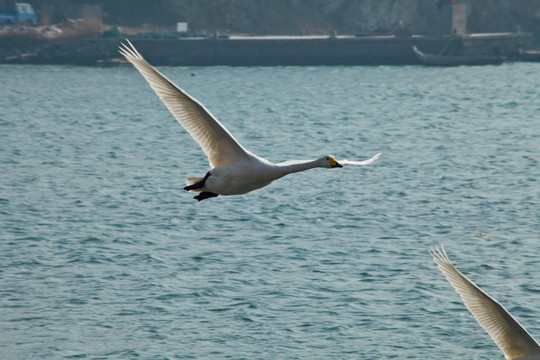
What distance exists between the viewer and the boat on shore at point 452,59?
11994 cm

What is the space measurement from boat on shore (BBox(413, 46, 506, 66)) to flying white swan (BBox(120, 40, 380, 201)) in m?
108

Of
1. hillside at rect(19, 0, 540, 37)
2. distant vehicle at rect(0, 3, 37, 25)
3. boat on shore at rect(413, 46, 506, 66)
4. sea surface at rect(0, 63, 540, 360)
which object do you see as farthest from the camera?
hillside at rect(19, 0, 540, 37)

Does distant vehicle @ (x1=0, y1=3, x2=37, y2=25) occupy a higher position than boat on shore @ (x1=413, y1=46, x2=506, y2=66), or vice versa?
distant vehicle @ (x1=0, y1=3, x2=37, y2=25)

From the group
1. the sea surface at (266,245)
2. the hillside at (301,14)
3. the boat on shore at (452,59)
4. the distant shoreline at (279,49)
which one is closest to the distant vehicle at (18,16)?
the hillside at (301,14)

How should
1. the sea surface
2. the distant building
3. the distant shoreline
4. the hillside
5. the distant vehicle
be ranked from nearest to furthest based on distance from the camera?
1. the sea surface
2. the distant building
3. the distant shoreline
4. the distant vehicle
5. the hillside

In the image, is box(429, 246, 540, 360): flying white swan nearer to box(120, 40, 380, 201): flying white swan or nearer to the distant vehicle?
box(120, 40, 380, 201): flying white swan

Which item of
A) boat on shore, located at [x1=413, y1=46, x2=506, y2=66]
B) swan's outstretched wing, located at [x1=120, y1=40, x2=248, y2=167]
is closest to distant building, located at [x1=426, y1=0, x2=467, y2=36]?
boat on shore, located at [x1=413, y1=46, x2=506, y2=66]

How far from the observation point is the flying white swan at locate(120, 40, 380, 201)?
534 inches

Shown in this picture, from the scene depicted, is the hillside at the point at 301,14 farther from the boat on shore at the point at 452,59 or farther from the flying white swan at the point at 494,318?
the flying white swan at the point at 494,318

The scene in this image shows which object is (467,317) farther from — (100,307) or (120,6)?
(120,6)

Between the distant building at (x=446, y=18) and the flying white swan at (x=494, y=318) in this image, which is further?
the distant building at (x=446, y=18)

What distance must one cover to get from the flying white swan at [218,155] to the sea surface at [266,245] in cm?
684

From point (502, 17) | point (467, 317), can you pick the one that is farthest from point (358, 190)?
point (502, 17)

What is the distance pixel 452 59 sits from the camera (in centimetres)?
12100
